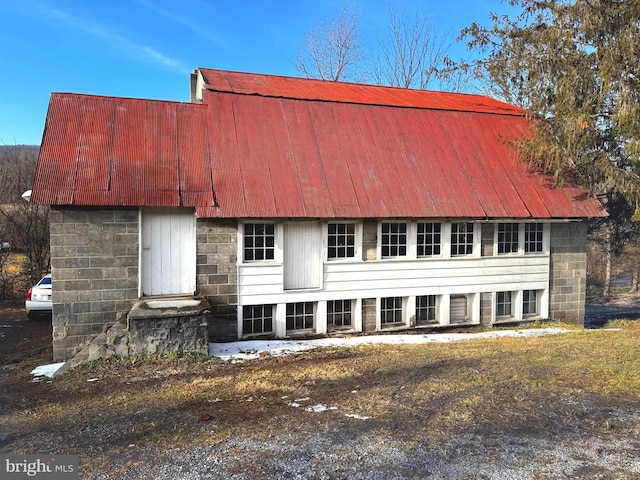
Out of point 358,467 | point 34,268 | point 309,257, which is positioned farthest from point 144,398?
point 34,268

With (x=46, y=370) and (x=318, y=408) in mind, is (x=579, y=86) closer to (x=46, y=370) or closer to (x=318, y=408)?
(x=318, y=408)

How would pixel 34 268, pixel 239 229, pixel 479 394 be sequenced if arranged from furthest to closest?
pixel 34 268, pixel 239 229, pixel 479 394

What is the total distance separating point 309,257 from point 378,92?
6677 mm

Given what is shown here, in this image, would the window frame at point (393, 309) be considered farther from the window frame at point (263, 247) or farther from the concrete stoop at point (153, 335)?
the concrete stoop at point (153, 335)

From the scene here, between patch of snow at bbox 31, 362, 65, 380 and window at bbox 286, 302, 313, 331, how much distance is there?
4.70m

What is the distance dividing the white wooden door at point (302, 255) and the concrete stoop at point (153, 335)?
2.56 meters

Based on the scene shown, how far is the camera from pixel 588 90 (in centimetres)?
1112

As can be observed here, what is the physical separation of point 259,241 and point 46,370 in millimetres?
4723

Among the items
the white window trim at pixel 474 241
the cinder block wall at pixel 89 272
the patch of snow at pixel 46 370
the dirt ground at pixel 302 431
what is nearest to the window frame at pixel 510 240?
the white window trim at pixel 474 241

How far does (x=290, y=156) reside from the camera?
10852mm

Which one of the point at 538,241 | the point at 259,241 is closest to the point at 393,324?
the point at 259,241

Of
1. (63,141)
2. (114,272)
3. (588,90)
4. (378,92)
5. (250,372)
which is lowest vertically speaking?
→ (250,372)

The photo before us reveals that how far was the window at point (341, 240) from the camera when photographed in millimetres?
10703

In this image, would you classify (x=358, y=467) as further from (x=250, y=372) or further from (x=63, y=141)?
(x=63, y=141)
